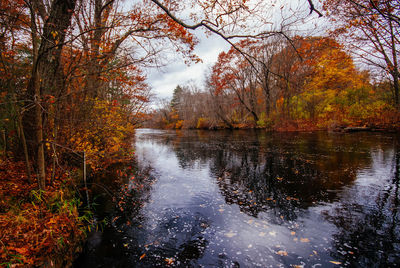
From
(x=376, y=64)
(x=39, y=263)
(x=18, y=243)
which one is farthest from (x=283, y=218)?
(x=376, y=64)

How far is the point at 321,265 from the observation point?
131 inches

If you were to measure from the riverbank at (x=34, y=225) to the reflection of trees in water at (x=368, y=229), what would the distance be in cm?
496

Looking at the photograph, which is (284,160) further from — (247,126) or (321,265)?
(247,126)

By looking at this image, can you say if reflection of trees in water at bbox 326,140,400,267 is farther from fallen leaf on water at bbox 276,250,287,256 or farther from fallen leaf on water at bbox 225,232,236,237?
fallen leaf on water at bbox 225,232,236,237

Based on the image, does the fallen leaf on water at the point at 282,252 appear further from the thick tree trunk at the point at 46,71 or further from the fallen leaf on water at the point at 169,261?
the thick tree trunk at the point at 46,71

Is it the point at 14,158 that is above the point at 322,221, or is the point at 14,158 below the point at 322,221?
above

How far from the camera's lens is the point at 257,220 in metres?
4.84

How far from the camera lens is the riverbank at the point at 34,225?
275 cm

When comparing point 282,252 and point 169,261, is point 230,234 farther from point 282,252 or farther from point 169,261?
point 169,261

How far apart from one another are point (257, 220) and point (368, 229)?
241 centimetres

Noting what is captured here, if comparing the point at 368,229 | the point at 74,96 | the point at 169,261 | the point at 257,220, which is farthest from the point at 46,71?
the point at 368,229

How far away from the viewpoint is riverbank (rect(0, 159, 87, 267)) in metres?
2.75

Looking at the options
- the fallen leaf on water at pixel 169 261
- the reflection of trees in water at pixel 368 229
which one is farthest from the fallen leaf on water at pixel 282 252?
the fallen leaf on water at pixel 169 261

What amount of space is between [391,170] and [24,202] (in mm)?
12742
